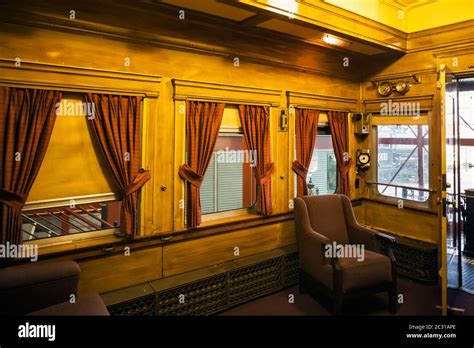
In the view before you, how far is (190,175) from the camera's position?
2.99 m

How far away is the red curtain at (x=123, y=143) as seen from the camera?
2529 mm

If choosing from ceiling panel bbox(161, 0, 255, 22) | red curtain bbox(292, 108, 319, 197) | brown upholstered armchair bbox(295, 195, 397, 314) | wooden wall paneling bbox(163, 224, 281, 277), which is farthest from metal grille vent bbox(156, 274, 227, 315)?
ceiling panel bbox(161, 0, 255, 22)

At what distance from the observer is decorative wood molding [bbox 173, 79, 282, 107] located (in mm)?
2920

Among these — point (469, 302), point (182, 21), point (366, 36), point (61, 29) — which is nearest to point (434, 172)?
point (469, 302)

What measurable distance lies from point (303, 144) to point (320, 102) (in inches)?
24.7

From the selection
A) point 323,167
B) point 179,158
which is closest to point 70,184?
point 179,158

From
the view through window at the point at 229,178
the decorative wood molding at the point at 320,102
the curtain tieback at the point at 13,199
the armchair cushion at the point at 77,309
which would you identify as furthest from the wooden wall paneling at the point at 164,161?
the decorative wood molding at the point at 320,102

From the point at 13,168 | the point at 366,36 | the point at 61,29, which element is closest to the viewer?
the point at 13,168

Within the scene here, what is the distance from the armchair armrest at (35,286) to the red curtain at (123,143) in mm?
601

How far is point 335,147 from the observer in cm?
425

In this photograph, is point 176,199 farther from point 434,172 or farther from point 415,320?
point 434,172

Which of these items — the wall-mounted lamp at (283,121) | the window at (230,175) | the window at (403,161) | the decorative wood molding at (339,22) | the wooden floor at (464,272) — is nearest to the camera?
the decorative wood molding at (339,22)

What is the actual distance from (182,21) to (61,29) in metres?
1.01

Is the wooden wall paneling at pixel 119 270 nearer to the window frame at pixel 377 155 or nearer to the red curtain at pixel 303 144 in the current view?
the red curtain at pixel 303 144
